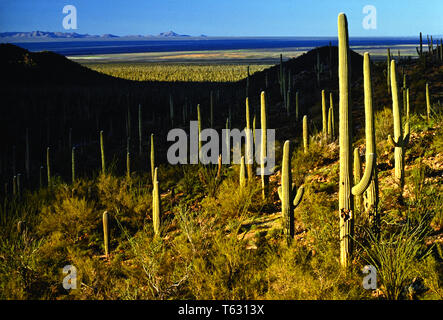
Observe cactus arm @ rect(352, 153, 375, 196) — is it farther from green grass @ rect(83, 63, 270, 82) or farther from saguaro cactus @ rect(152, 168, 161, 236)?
green grass @ rect(83, 63, 270, 82)

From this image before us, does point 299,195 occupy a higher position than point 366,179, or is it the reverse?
point 366,179

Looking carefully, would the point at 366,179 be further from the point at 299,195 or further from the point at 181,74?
the point at 181,74

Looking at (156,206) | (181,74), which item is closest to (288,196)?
(156,206)

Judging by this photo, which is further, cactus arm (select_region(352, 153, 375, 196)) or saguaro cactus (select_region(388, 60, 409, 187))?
saguaro cactus (select_region(388, 60, 409, 187))

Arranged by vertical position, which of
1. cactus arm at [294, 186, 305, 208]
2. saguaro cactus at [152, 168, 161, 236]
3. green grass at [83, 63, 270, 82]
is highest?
green grass at [83, 63, 270, 82]

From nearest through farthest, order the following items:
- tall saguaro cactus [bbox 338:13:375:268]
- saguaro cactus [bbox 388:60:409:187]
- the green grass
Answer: tall saguaro cactus [bbox 338:13:375:268], saguaro cactus [bbox 388:60:409:187], the green grass

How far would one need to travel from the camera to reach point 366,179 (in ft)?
19.3

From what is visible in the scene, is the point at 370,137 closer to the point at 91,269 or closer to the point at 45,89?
the point at 91,269

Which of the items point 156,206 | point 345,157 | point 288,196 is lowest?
point 156,206

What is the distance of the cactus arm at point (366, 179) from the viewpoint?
5875mm

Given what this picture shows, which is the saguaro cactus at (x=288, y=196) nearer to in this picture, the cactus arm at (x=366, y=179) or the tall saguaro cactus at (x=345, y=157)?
the tall saguaro cactus at (x=345, y=157)

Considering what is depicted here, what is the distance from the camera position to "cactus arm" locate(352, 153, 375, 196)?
588 centimetres

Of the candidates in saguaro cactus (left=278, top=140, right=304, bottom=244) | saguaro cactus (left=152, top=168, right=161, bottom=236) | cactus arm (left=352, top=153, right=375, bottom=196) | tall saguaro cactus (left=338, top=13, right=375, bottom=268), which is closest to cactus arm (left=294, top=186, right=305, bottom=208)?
saguaro cactus (left=278, top=140, right=304, bottom=244)
